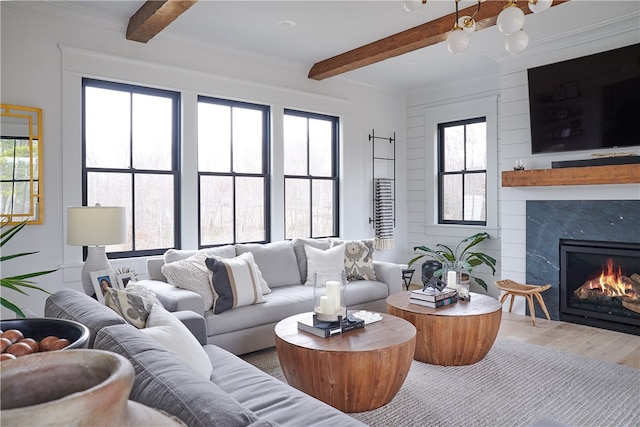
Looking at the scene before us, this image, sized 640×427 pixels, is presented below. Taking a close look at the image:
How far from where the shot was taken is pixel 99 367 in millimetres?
638

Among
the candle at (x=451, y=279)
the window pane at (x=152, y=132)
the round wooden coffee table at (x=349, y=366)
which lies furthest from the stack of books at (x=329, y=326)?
the window pane at (x=152, y=132)

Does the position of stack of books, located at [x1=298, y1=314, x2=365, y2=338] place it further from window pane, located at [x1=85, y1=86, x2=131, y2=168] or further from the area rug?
window pane, located at [x1=85, y1=86, x2=131, y2=168]

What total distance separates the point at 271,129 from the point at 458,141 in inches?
104

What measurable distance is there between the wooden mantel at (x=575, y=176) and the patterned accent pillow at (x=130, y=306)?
3748mm

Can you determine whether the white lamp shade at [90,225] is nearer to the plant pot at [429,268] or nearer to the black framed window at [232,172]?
the black framed window at [232,172]

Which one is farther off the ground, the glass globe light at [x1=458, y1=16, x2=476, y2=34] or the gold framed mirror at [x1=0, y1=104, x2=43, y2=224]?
the glass globe light at [x1=458, y1=16, x2=476, y2=34]

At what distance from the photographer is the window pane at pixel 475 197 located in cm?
560

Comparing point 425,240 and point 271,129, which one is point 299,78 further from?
point 425,240

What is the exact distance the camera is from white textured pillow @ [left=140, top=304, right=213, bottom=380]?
1.75m

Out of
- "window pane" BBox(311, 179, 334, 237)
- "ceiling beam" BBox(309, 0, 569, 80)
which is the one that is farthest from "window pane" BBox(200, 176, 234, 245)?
"ceiling beam" BBox(309, 0, 569, 80)

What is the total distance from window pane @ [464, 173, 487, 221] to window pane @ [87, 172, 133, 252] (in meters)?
4.12

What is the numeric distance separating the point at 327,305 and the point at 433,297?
998 millimetres

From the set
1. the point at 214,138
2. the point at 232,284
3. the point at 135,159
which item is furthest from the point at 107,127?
the point at 232,284

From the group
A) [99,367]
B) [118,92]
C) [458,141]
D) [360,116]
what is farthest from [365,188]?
[99,367]
